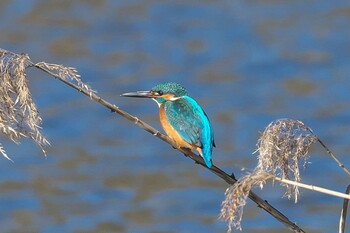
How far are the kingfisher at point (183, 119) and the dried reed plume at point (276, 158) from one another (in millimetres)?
588

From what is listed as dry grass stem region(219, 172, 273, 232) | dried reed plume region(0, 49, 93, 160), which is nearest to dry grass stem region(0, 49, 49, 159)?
dried reed plume region(0, 49, 93, 160)

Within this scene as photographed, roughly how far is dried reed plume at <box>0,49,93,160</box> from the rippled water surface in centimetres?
424

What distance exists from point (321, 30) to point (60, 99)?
256 cm

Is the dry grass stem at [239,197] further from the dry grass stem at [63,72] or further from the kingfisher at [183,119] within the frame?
the kingfisher at [183,119]

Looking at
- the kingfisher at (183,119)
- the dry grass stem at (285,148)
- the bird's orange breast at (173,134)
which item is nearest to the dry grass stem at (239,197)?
the dry grass stem at (285,148)

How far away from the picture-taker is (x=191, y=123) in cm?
323

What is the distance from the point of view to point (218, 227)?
6668mm

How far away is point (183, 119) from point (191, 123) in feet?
0.15

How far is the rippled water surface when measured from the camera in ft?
23.0

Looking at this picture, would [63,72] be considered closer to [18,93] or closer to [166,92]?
[18,93]

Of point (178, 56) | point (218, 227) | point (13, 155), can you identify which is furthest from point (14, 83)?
point (178, 56)

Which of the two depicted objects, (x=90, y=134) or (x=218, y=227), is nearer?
(x=218, y=227)

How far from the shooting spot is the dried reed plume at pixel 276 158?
215 centimetres

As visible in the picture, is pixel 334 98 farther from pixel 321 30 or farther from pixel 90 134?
pixel 90 134
